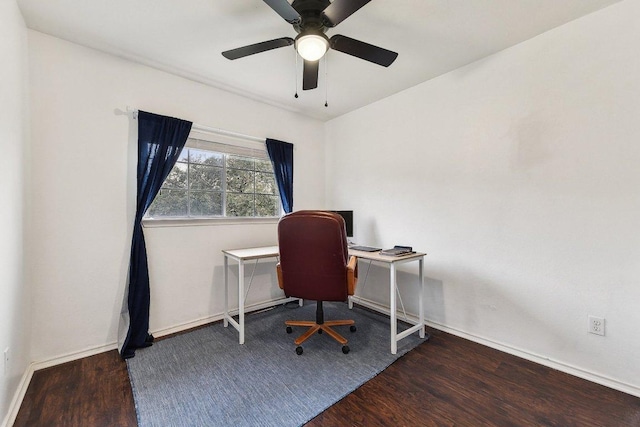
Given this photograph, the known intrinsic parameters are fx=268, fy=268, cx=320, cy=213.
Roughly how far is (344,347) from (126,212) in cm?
223

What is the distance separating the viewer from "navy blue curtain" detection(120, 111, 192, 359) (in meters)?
2.30

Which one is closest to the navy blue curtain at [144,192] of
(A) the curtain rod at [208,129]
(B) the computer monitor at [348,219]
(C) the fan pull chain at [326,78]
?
(A) the curtain rod at [208,129]

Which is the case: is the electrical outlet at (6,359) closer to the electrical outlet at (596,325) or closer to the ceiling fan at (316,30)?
the ceiling fan at (316,30)

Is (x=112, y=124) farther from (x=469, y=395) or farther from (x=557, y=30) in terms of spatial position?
(x=557, y=30)

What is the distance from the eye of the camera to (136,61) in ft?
7.97

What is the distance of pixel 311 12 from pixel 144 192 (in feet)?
6.53

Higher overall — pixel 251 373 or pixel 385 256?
pixel 385 256

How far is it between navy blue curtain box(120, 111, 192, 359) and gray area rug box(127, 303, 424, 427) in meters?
0.18

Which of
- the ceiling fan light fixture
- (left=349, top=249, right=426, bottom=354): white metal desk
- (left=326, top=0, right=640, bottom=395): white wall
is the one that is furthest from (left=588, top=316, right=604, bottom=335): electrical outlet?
the ceiling fan light fixture

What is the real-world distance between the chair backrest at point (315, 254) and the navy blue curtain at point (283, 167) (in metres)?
1.24

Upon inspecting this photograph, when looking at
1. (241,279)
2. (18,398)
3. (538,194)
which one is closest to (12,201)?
(18,398)

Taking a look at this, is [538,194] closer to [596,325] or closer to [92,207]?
[596,325]

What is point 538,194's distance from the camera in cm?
211

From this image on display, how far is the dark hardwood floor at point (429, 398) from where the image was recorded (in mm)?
1526
